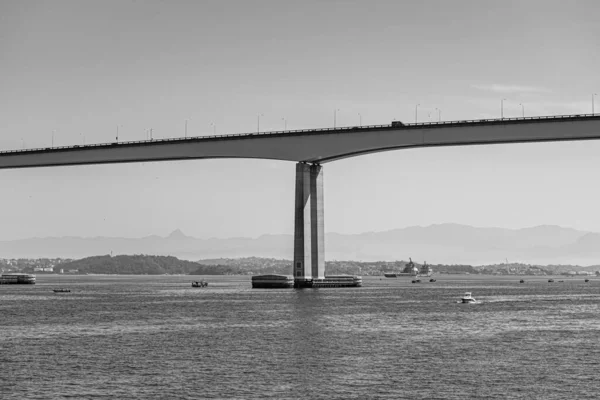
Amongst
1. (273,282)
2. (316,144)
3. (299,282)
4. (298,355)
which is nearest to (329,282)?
(273,282)

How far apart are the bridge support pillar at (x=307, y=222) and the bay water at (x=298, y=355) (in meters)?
40.9

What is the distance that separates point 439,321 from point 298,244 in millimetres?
51840

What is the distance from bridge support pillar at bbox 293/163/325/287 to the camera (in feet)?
396

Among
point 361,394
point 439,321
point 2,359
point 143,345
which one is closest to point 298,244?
point 439,321

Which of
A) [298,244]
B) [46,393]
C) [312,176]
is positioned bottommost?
[46,393]

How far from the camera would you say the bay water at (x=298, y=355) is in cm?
3697

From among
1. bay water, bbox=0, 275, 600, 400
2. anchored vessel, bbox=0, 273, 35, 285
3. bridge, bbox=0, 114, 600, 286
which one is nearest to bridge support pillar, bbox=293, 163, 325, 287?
bridge, bbox=0, 114, 600, 286

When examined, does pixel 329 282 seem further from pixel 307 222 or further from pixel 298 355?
pixel 298 355

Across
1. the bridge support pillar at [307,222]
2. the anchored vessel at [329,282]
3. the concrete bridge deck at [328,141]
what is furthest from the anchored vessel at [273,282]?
the concrete bridge deck at [328,141]

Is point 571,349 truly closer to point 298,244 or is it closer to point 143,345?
point 143,345

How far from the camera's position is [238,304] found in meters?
94.7

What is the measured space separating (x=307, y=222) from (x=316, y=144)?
10.9 m

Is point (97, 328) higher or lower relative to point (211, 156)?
lower

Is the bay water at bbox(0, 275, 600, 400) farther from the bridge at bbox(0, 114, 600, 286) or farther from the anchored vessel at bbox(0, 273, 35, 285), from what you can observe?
the anchored vessel at bbox(0, 273, 35, 285)
